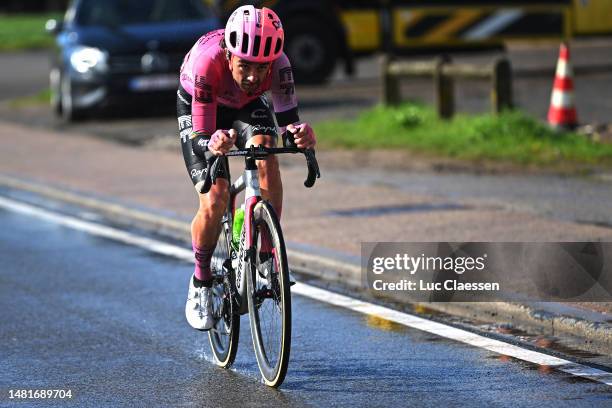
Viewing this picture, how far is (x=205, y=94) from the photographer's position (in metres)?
6.97

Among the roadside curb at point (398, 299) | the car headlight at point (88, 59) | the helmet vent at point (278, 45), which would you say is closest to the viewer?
the helmet vent at point (278, 45)

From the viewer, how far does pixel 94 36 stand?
20641 millimetres

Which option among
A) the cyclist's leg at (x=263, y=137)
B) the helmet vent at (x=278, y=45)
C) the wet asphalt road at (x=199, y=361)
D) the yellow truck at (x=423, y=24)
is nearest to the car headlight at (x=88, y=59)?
the yellow truck at (x=423, y=24)

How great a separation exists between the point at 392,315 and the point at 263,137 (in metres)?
2.02

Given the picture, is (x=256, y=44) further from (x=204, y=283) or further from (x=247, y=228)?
(x=204, y=283)

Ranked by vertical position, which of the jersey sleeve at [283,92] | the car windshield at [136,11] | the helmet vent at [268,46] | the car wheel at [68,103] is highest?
the car windshield at [136,11]

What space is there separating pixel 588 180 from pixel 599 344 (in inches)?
235

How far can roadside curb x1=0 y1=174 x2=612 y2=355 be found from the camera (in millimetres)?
7855

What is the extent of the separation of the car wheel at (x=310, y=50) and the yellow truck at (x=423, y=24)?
0.05 feet

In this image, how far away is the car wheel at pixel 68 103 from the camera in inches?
821

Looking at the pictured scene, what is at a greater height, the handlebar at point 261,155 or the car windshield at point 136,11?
the car windshield at point 136,11

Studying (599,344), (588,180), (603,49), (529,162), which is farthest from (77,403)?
(603,49)

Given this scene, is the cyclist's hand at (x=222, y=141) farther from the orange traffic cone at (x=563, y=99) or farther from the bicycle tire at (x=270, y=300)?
the orange traffic cone at (x=563, y=99)

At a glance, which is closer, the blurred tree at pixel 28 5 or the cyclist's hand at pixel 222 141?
the cyclist's hand at pixel 222 141
